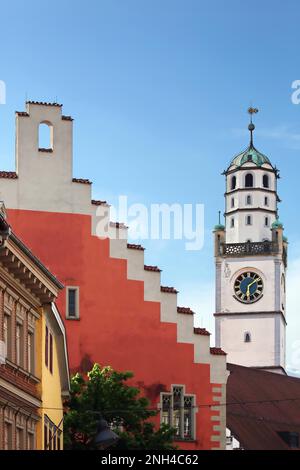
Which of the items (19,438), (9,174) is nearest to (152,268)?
(9,174)

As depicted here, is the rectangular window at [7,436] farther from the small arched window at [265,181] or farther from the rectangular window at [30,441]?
the small arched window at [265,181]

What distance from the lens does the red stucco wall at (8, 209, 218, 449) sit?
66.5 meters

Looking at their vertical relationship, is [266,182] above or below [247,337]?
above

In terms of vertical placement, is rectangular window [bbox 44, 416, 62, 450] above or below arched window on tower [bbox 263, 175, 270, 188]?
below

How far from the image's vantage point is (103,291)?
2653 inches

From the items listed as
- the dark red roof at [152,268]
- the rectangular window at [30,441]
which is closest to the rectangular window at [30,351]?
the rectangular window at [30,441]

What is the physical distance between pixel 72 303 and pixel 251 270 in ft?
247

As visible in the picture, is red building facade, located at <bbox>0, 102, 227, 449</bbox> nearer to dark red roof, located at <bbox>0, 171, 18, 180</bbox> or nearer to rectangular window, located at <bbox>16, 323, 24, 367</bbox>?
dark red roof, located at <bbox>0, 171, 18, 180</bbox>

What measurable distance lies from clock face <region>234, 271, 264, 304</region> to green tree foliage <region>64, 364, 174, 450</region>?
268 feet

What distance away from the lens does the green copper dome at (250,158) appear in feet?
472

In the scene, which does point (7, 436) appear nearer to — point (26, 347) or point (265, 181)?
point (26, 347)

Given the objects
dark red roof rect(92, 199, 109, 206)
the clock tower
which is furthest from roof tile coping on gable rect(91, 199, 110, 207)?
the clock tower
